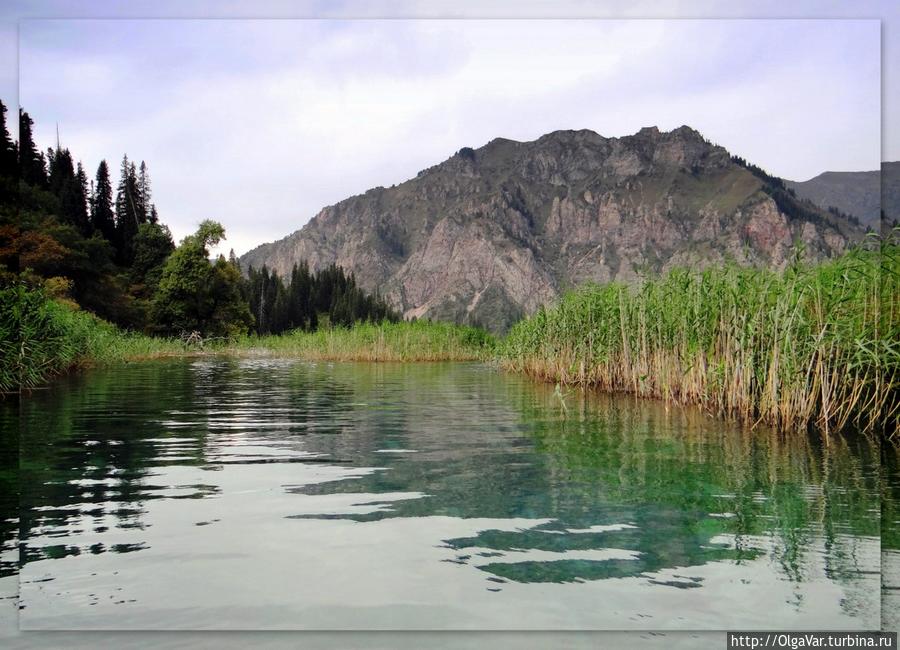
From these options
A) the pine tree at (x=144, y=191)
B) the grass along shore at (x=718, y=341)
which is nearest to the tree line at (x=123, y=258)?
the pine tree at (x=144, y=191)

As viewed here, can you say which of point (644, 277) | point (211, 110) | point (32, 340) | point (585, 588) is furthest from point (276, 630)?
point (32, 340)

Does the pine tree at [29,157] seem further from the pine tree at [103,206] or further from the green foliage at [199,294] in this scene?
the green foliage at [199,294]

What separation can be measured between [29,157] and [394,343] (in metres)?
16.2

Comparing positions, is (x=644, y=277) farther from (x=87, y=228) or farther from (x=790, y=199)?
(x=87, y=228)

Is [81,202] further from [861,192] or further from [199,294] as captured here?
[861,192]

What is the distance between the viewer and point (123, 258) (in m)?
11.8

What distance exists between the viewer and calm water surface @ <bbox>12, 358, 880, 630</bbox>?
110 inches

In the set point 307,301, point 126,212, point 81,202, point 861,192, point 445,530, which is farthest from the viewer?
point 307,301

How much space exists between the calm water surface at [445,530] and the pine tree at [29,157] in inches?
94.5

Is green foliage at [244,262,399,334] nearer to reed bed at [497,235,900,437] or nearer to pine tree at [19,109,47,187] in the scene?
pine tree at [19,109,47,187]

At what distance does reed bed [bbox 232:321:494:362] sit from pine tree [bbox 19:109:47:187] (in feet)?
31.3

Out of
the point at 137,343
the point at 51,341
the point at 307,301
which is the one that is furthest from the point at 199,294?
the point at 307,301

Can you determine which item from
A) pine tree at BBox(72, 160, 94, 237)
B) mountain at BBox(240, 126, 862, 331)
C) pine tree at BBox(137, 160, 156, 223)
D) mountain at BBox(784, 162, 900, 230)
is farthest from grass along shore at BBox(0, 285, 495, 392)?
mountain at BBox(784, 162, 900, 230)

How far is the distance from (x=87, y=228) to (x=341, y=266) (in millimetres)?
4617
